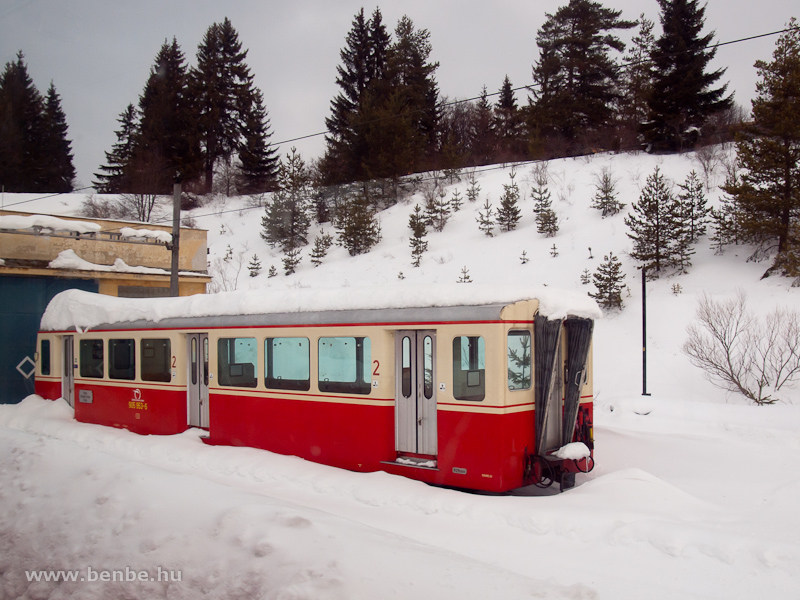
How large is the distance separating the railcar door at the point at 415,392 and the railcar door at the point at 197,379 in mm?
4518

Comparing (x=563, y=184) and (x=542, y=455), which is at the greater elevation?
(x=563, y=184)

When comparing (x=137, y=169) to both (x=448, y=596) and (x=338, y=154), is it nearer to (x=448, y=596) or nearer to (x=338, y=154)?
(x=338, y=154)

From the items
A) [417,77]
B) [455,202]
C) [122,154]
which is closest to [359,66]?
[417,77]

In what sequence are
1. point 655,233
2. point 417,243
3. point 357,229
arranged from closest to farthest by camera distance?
point 655,233
point 417,243
point 357,229

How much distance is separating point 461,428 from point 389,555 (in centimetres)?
292

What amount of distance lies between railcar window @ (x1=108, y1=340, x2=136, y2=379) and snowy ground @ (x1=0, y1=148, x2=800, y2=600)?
49.6 inches

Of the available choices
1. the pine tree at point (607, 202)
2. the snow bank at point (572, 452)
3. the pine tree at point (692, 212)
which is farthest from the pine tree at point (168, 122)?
the pine tree at point (607, 202)

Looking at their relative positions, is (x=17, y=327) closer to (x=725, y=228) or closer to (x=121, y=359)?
(x=121, y=359)

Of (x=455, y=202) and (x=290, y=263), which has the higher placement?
(x=455, y=202)

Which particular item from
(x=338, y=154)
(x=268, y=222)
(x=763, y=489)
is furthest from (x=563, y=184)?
(x=763, y=489)

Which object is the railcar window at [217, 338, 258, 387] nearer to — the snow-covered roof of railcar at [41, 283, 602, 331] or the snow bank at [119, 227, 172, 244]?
the snow-covered roof of railcar at [41, 283, 602, 331]

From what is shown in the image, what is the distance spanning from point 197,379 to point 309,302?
3330 mm

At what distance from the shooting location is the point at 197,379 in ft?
37.7

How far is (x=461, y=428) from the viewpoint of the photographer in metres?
7.88
